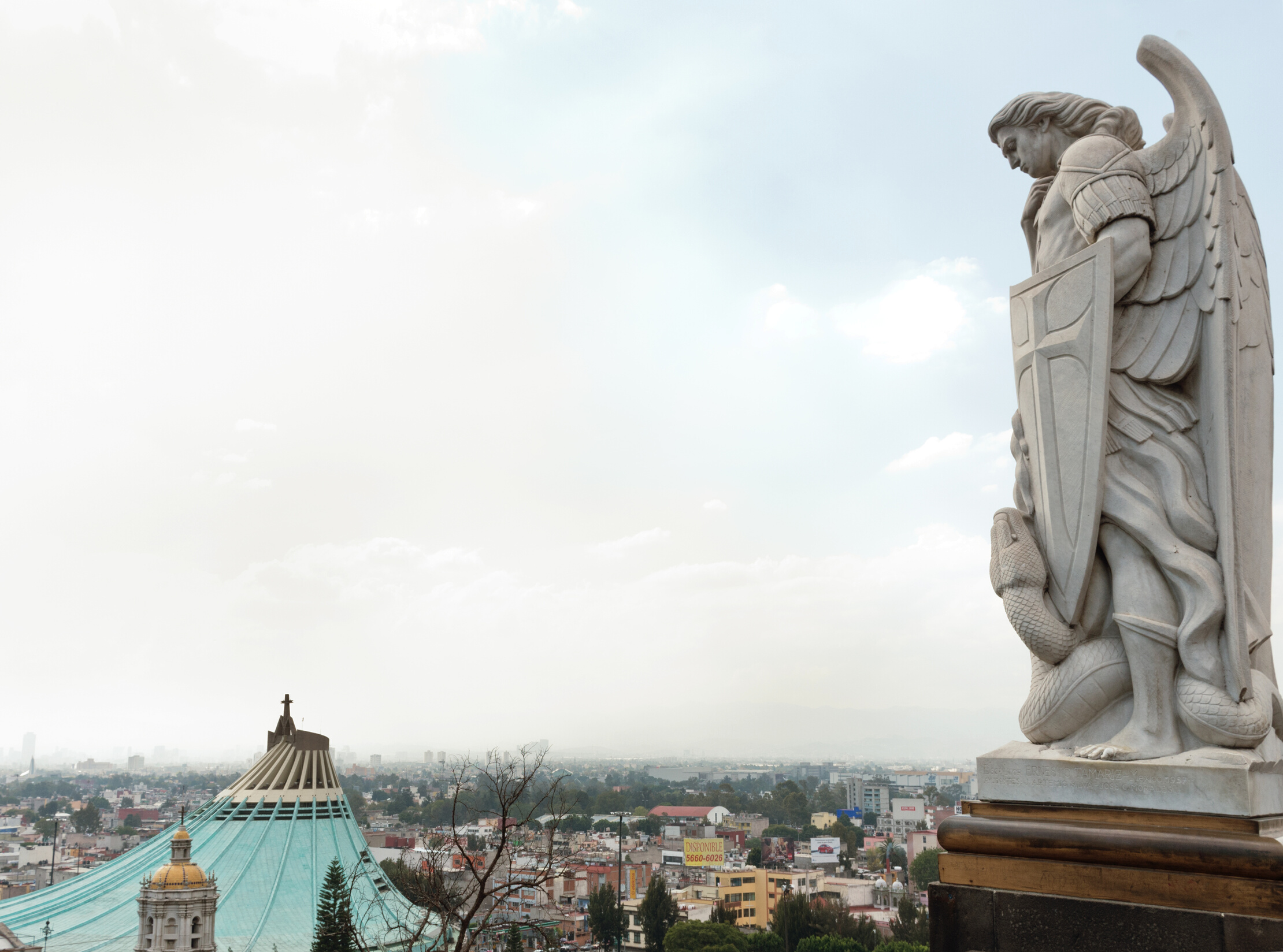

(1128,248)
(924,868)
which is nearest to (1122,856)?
(1128,248)

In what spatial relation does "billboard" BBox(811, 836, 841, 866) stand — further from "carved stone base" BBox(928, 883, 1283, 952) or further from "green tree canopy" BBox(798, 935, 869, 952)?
"carved stone base" BBox(928, 883, 1283, 952)

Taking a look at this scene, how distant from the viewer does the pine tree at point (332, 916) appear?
16281 millimetres

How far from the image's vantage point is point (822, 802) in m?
88.8

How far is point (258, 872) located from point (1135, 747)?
20.3m

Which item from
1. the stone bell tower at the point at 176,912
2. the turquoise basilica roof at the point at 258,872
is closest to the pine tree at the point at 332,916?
the turquoise basilica roof at the point at 258,872

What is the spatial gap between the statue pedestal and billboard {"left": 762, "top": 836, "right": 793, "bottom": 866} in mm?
47546

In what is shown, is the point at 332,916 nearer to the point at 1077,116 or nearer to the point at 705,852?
the point at 1077,116

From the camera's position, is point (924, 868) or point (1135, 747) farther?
point (924, 868)

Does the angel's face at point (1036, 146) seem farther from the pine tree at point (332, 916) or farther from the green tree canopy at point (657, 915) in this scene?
the green tree canopy at point (657, 915)

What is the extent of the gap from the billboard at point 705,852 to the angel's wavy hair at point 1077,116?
46.0 metres

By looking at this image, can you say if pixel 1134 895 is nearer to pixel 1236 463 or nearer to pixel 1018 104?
pixel 1236 463

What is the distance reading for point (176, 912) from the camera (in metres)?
14.6

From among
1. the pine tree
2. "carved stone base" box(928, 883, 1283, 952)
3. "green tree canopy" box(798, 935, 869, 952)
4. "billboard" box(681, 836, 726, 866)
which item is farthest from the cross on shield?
"billboard" box(681, 836, 726, 866)

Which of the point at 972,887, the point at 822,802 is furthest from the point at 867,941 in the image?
the point at 822,802
